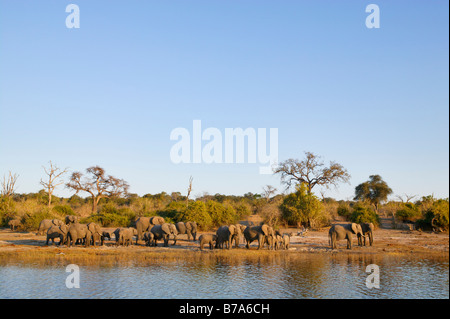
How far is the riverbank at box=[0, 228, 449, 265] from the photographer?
2131cm

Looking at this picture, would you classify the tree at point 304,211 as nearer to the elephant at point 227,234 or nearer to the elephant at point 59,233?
the elephant at point 227,234

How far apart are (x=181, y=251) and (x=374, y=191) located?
51559 mm

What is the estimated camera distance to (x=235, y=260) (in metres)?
21.0

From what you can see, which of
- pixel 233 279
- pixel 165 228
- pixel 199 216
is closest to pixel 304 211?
pixel 199 216

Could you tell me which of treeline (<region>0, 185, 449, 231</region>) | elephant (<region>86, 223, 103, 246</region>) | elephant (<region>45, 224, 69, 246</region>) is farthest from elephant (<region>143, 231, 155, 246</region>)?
treeline (<region>0, 185, 449, 231</region>)

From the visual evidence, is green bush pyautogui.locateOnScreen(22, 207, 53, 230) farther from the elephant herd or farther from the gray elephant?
the gray elephant

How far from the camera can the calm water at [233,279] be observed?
13578 mm

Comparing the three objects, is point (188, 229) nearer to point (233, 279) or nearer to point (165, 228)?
point (165, 228)

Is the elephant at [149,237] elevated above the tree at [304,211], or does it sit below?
below

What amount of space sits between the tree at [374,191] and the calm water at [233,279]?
47.6 metres

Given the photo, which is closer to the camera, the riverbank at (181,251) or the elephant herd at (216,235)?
the riverbank at (181,251)

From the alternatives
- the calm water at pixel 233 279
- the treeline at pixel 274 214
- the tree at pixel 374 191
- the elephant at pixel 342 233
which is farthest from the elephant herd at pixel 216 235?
the tree at pixel 374 191

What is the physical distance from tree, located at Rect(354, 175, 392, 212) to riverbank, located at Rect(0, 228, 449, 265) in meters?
36.1

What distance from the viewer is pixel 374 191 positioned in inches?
2640
